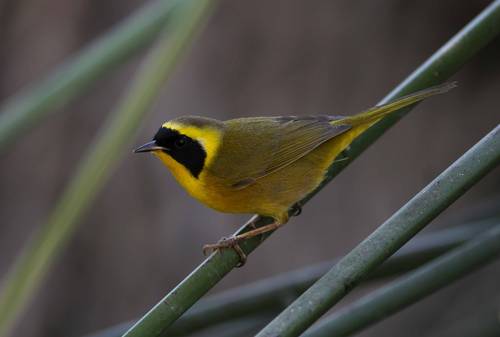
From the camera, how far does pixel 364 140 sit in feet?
7.70

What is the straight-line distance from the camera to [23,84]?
470cm

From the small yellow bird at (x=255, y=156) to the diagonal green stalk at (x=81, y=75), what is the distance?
0.33m

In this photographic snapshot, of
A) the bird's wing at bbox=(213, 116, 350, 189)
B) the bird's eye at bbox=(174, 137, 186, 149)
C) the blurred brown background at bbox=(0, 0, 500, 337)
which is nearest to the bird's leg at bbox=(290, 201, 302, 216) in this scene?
the bird's wing at bbox=(213, 116, 350, 189)

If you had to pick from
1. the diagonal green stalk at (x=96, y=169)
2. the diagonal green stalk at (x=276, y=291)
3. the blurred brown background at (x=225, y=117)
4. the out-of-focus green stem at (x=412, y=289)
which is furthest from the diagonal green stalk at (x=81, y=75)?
the blurred brown background at (x=225, y=117)

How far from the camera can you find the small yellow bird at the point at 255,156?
8.98ft

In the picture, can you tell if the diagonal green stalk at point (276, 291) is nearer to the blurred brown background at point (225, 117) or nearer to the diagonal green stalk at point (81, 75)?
the diagonal green stalk at point (81, 75)

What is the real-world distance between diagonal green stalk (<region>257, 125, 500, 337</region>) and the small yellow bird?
951mm

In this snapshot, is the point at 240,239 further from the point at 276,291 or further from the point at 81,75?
the point at 81,75

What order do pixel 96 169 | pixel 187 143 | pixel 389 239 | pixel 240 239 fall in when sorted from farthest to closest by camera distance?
pixel 187 143 < pixel 240 239 < pixel 96 169 < pixel 389 239

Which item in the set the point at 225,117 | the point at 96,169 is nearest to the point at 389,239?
the point at 96,169

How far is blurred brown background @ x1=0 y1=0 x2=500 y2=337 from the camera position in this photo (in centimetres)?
434

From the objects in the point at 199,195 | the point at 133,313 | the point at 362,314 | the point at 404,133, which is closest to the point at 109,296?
the point at 133,313

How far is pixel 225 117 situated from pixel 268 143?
169 centimetres

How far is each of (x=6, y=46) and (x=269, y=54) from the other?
149 cm
